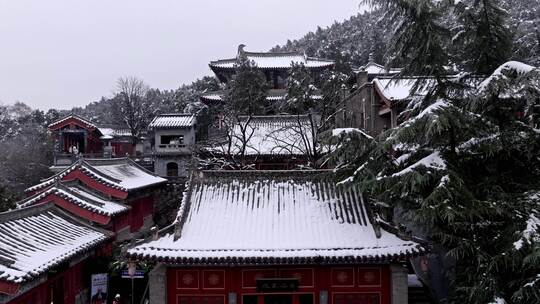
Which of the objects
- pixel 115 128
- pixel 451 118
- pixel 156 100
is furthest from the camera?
pixel 156 100

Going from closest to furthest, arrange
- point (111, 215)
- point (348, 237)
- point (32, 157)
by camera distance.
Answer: point (348, 237) < point (111, 215) < point (32, 157)

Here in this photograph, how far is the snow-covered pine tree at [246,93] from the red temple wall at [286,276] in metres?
19.4

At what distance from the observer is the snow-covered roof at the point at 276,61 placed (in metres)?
39.8

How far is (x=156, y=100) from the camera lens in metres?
69.7

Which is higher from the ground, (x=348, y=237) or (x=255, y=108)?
(x=255, y=108)

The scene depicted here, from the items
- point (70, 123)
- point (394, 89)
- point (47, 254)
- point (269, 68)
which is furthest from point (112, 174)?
point (269, 68)

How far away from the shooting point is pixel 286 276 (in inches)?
479

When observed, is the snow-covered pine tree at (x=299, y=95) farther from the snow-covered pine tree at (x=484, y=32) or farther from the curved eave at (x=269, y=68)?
the snow-covered pine tree at (x=484, y=32)

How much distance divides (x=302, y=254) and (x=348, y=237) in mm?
1479

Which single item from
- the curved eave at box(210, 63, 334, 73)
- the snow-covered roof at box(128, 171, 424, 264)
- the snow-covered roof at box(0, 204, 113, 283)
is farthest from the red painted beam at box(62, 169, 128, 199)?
the curved eave at box(210, 63, 334, 73)

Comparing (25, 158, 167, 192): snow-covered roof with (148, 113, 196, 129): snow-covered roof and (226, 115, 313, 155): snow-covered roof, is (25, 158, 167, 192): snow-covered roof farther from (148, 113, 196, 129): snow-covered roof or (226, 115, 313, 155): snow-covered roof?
(148, 113, 196, 129): snow-covered roof

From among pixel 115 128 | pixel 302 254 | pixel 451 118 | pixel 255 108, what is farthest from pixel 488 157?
pixel 115 128

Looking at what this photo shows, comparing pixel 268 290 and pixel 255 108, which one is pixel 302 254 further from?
pixel 255 108

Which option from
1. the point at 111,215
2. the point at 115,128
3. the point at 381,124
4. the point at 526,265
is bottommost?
the point at 526,265
